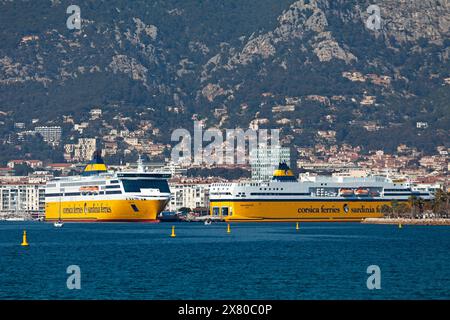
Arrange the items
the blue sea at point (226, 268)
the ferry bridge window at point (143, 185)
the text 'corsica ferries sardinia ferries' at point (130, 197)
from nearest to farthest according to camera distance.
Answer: the blue sea at point (226, 268) < the text 'corsica ferries sardinia ferries' at point (130, 197) < the ferry bridge window at point (143, 185)

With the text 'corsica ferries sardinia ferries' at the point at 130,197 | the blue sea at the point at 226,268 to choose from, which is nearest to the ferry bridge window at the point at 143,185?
the text 'corsica ferries sardinia ferries' at the point at 130,197

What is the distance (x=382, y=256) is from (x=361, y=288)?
2759 cm

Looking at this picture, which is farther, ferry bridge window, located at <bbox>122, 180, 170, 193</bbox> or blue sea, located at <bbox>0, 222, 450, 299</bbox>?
ferry bridge window, located at <bbox>122, 180, 170, 193</bbox>

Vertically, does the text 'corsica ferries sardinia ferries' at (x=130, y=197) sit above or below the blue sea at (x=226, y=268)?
above

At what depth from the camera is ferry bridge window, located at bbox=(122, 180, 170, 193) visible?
190 m

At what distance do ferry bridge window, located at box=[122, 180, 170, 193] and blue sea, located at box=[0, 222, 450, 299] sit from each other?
63274 mm

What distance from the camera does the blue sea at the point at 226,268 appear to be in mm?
65875

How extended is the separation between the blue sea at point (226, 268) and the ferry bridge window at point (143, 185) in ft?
208

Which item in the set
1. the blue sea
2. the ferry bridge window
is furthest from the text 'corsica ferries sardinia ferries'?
the blue sea

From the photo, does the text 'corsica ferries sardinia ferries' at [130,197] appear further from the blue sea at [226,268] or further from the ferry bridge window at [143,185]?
the blue sea at [226,268]

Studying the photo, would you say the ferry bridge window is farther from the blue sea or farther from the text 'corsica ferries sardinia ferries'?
the blue sea

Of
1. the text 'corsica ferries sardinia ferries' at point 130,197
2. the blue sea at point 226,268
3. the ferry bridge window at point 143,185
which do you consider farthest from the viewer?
the ferry bridge window at point 143,185

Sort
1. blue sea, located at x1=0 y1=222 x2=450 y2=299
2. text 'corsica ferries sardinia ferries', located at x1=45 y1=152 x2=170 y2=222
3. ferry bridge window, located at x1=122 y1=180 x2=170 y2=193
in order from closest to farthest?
1. blue sea, located at x1=0 y1=222 x2=450 y2=299
2. text 'corsica ferries sardinia ferries', located at x1=45 y1=152 x2=170 y2=222
3. ferry bridge window, located at x1=122 y1=180 x2=170 y2=193
